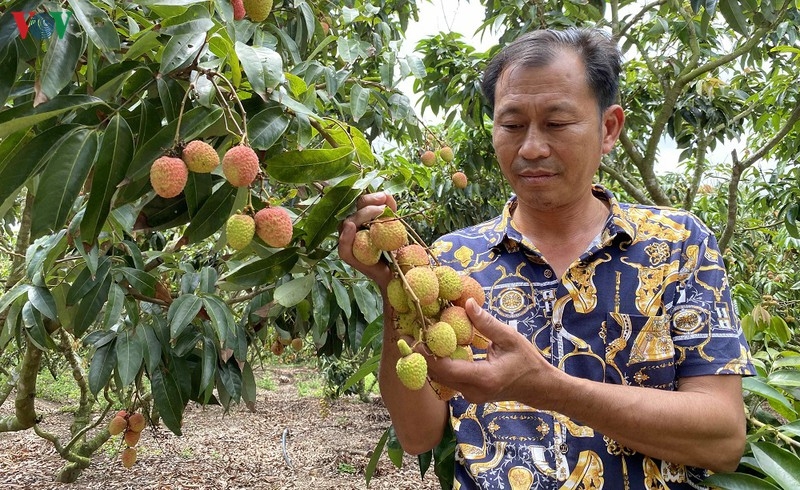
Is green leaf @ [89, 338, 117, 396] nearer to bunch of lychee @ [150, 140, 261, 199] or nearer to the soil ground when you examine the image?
bunch of lychee @ [150, 140, 261, 199]

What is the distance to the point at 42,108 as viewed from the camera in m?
0.73

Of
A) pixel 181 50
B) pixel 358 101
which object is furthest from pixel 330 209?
pixel 358 101

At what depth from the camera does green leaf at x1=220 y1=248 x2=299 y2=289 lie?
876 mm

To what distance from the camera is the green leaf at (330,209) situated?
80 cm

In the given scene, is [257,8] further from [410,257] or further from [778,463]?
[778,463]

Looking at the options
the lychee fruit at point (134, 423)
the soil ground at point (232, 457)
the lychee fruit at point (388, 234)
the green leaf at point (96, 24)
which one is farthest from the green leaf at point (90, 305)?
the soil ground at point (232, 457)

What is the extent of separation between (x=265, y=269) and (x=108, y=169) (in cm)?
24

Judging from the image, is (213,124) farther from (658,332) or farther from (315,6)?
(315,6)

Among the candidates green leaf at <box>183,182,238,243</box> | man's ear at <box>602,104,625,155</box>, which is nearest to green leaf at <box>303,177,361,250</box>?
green leaf at <box>183,182,238,243</box>

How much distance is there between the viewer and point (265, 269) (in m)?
0.89

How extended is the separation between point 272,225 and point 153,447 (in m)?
4.98

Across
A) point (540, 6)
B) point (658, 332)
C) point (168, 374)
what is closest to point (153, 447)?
point (168, 374)

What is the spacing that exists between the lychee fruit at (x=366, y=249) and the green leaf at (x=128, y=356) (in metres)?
1.20

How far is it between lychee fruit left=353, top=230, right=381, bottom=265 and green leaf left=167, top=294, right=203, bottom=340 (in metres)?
1.04
